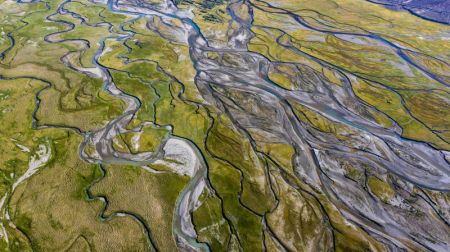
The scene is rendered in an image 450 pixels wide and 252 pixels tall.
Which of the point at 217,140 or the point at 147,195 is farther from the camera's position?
the point at 217,140

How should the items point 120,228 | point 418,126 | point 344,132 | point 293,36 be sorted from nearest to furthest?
point 120,228 → point 344,132 → point 418,126 → point 293,36

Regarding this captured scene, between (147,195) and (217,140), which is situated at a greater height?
(217,140)

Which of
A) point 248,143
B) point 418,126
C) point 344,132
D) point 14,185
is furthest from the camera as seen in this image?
point 418,126

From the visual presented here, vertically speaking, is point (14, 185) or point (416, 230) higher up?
point (416, 230)

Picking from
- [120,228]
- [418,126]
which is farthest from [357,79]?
[120,228]

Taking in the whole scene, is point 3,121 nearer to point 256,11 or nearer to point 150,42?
point 150,42

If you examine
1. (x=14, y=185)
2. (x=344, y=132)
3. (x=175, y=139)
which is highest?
(x=344, y=132)

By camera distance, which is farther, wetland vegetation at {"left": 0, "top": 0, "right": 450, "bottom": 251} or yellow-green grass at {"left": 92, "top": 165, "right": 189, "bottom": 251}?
wetland vegetation at {"left": 0, "top": 0, "right": 450, "bottom": 251}

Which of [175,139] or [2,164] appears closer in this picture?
[2,164]

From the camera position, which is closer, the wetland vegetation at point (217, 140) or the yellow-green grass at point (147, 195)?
the yellow-green grass at point (147, 195)
